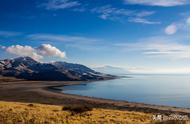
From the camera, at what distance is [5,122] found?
25.8 metres

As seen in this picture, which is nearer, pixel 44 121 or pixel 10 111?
pixel 44 121

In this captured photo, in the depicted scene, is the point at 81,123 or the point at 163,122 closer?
the point at 163,122

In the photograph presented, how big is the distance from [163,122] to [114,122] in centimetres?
522

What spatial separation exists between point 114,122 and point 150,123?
354 cm

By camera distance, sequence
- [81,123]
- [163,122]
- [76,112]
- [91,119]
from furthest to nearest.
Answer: [76,112] → [91,119] → [81,123] → [163,122]

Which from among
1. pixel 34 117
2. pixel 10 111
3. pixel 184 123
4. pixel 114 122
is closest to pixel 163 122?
pixel 184 123

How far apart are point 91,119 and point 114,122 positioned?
2.58 metres

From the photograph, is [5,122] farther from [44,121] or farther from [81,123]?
[81,123]

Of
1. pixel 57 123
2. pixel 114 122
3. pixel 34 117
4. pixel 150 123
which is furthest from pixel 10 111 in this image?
pixel 150 123

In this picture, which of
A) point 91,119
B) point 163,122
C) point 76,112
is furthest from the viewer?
point 76,112

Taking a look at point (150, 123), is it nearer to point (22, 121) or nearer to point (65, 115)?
point (65, 115)

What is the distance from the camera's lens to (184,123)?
26156 millimetres

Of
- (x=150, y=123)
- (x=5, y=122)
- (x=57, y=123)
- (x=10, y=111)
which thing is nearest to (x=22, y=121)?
(x=5, y=122)

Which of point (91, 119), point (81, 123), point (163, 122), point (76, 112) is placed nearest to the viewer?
point (163, 122)
